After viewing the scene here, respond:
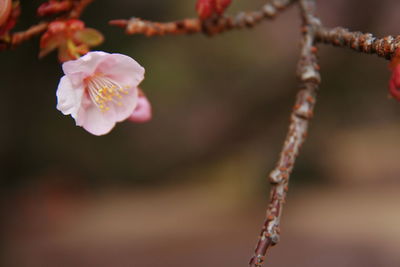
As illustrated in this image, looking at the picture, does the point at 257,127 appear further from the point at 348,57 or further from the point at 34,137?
the point at 34,137

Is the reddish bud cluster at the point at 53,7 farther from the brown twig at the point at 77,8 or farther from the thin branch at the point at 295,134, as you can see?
the thin branch at the point at 295,134

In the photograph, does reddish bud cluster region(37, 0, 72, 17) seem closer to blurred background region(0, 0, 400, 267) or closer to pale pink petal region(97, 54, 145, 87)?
pale pink petal region(97, 54, 145, 87)

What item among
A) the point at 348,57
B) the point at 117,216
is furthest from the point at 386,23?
the point at 117,216

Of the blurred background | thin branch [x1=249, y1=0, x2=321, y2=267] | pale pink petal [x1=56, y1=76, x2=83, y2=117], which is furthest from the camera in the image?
the blurred background

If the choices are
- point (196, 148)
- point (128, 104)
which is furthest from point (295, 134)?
point (196, 148)

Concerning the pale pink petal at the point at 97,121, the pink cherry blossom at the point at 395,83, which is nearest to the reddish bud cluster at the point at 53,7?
the pale pink petal at the point at 97,121

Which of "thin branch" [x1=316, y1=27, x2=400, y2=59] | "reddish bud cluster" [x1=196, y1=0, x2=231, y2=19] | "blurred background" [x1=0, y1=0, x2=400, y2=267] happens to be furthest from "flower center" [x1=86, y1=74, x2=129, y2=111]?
"blurred background" [x1=0, y1=0, x2=400, y2=267]

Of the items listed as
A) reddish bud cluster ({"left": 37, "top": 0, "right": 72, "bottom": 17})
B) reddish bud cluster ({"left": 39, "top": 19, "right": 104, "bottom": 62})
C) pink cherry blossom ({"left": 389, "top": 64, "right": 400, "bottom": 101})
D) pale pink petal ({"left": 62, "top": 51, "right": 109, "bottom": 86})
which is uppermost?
reddish bud cluster ({"left": 37, "top": 0, "right": 72, "bottom": 17})

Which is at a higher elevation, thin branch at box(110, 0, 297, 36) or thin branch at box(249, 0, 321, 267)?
thin branch at box(110, 0, 297, 36)
